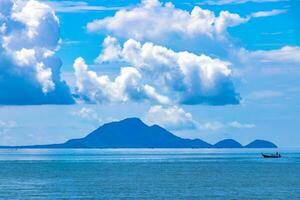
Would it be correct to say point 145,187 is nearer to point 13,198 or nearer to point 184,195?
point 184,195

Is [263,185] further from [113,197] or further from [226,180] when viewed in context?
[113,197]

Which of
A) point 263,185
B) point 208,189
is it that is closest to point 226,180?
point 263,185

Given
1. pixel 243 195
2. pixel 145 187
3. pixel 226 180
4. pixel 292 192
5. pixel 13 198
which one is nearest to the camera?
pixel 13 198

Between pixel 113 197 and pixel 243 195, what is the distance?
1949 centimetres

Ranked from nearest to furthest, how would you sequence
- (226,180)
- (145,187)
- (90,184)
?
(145,187)
(90,184)
(226,180)

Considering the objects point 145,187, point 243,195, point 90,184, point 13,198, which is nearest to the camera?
point 13,198

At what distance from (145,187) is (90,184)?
1361 centimetres

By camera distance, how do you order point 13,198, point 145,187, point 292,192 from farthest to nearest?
point 145,187 → point 292,192 → point 13,198

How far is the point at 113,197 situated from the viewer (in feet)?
317

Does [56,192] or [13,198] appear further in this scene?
[56,192]

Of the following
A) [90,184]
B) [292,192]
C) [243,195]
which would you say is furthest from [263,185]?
[90,184]

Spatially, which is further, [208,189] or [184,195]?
[208,189]

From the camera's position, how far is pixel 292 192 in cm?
10619

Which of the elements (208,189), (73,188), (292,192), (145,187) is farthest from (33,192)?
(292,192)
